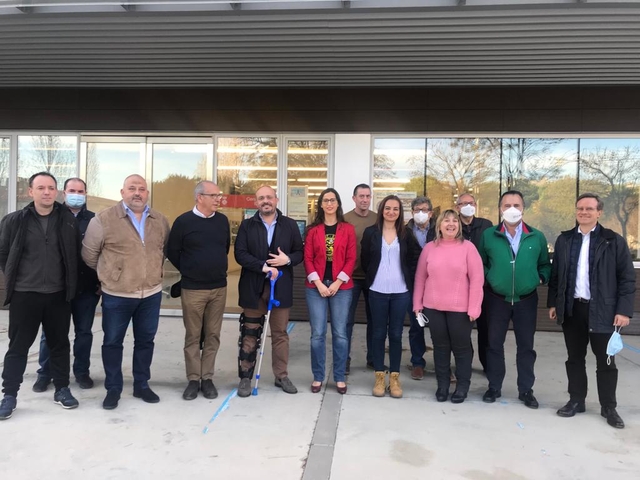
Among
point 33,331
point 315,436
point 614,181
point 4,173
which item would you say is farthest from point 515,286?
point 4,173

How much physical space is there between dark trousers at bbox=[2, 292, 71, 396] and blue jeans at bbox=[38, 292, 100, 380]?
433 mm

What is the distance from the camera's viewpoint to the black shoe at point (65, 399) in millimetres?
3891

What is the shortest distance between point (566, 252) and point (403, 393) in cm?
187

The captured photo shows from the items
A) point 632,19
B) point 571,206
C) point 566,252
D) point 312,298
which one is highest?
point 632,19

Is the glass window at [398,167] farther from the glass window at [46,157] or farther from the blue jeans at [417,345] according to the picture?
the glass window at [46,157]

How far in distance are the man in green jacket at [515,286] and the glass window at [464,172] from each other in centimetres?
311

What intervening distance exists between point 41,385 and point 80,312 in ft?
2.32

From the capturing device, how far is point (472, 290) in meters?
4.05

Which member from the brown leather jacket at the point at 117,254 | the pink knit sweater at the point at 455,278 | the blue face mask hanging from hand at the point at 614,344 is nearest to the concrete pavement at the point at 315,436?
the blue face mask hanging from hand at the point at 614,344

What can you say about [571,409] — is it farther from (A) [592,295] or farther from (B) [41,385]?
(B) [41,385]

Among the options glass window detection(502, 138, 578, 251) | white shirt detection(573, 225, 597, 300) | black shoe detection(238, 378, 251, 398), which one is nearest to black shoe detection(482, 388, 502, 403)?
white shirt detection(573, 225, 597, 300)

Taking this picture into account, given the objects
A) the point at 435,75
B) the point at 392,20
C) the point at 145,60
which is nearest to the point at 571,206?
the point at 435,75

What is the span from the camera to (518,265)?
4.11m

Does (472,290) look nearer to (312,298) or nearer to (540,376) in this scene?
(312,298)
